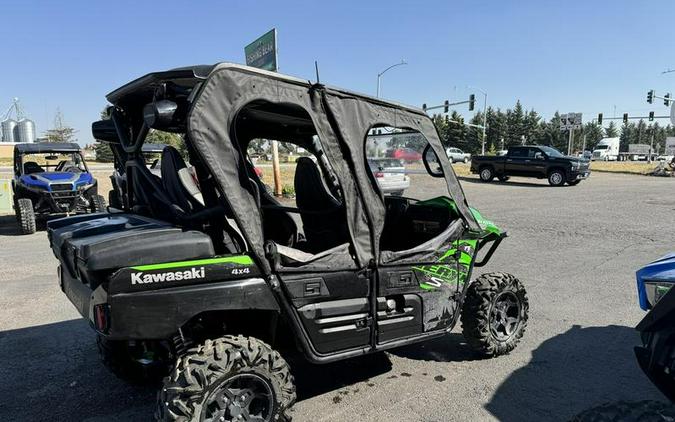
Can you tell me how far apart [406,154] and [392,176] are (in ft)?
1.07

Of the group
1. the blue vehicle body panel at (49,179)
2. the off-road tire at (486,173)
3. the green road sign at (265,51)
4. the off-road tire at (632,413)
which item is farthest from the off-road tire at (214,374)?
the off-road tire at (486,173)

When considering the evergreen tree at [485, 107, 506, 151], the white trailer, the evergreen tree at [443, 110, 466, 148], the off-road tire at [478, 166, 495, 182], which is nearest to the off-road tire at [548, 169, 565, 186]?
the off-road tire at [478, 166, 495, 182]

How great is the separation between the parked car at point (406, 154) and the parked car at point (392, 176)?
0.19 feet

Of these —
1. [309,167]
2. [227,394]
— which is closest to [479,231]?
[309,167]

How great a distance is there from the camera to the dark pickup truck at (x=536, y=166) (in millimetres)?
22875

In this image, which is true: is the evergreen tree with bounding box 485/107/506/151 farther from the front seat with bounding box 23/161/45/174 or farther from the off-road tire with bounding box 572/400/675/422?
the off-road tire with bounding box 572/400/675/422

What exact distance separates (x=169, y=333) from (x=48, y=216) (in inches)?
449

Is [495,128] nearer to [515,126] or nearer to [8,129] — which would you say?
[515,126]

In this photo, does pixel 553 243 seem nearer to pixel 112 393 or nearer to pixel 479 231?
pixel 479 231

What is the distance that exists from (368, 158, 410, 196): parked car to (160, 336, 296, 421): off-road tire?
5.21ft

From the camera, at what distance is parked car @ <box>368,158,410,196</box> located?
384cm

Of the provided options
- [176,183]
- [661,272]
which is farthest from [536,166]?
[176,183]

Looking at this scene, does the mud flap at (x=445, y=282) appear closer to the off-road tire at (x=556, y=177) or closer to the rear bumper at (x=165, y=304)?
the rear bumper at (x=165, y=304)

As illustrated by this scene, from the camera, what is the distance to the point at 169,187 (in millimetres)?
3203
